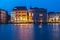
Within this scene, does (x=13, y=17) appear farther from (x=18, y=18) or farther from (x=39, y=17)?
(x=39, y=17)

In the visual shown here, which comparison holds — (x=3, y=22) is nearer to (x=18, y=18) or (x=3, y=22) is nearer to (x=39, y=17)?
(x=18, y=18)

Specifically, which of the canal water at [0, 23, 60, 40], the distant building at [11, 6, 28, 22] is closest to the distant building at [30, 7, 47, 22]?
the distant building at [11, 6, 28, 22]

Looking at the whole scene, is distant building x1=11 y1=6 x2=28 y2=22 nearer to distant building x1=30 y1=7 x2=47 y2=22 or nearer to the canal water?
distant building x1=30 y1=7 x2=47 y2=22

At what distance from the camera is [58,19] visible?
90250mm

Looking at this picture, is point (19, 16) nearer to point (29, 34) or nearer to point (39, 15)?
point (39, 15)

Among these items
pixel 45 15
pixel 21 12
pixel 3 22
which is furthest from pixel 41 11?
pixel 3 22

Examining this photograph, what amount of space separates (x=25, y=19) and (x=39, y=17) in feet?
19.0

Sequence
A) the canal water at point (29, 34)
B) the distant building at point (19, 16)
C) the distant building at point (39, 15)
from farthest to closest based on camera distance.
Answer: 1. the distant building at point (19, 16)
2. the distant building at point (39, 15)
3. the canal water at point (29, 34)

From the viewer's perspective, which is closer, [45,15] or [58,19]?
[45,15]

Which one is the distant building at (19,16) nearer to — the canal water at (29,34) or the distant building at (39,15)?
the distant building at (39,15)

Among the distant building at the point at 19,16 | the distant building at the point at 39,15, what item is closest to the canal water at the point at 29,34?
the distant building at the point at 39,15

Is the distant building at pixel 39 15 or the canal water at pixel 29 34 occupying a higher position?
the distant building at pixel 39 15

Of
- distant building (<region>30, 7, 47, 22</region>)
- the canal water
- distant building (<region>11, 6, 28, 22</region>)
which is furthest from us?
distant building (<region>11, 6, 28, 22</region>)

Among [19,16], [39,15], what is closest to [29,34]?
[39,15]
